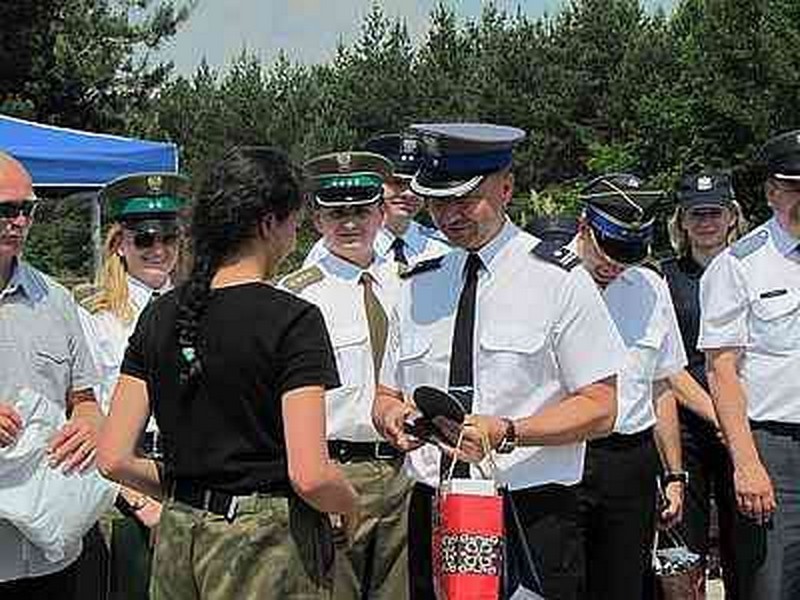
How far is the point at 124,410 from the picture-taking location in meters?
3.34

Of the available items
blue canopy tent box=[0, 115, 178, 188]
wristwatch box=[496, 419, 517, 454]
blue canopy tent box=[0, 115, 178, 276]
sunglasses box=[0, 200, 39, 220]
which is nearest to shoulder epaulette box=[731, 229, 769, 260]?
wristwatch box=[496, 419, 517, 454]

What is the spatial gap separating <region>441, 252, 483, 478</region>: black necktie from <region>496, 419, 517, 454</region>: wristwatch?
0.20 metres

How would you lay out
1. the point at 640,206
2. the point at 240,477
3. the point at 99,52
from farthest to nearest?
the point at 99,52 → the point at 640,206 → the point at 240,477

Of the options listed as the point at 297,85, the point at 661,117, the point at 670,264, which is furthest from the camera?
the point at 297,85

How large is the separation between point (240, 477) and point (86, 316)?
186cm

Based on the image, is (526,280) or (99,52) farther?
(99,52)

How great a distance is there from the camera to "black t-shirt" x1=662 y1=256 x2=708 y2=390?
5.73 meters

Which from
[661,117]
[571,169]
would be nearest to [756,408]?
[661,117]

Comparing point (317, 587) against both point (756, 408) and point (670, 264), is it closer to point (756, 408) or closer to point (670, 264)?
point (756, 408)

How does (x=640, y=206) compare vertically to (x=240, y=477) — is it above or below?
above

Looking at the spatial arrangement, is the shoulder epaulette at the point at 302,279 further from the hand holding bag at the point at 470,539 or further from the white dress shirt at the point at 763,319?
the hand holding bag at the point at 470,539

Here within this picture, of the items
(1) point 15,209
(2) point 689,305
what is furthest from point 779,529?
(1) point 15,209

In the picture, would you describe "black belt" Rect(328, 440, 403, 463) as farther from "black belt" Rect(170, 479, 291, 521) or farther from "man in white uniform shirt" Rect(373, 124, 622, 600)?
"black belt" Rect(170, 479, 291, 521)

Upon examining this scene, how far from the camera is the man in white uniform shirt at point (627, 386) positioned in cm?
460
